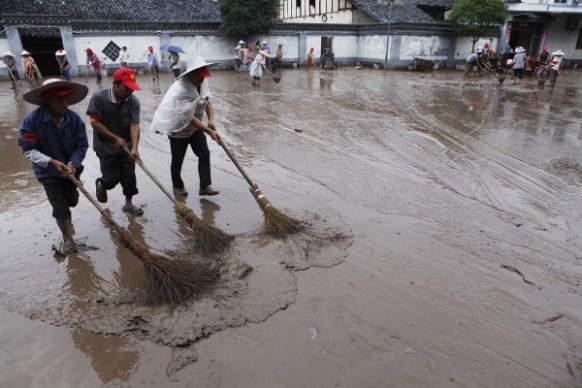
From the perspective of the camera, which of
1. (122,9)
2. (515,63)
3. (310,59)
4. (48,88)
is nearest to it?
(48,88)

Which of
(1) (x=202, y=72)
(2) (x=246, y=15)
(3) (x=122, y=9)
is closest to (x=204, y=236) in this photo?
(1) (x=202, y=72)

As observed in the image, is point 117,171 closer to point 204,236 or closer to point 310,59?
point 204,236

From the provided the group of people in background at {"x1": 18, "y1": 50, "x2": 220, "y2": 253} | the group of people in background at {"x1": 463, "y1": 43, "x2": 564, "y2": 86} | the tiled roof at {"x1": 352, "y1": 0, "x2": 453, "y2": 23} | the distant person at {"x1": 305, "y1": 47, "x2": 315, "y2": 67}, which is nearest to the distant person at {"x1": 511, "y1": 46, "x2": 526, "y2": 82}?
the group of people in background at {"x1": 463, "y1": 43, "x2": 564, "y2": 86}

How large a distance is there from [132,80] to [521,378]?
3.88 meters

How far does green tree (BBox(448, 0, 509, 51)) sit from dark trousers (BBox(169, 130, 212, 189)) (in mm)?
21050

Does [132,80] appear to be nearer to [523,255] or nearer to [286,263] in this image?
[286,263]

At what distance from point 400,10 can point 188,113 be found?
24.3 meters

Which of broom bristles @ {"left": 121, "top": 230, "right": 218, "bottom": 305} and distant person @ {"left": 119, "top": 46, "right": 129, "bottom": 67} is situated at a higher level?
distant person @ {"left": 119, "top": 46, "right": 129, "bottom": 67}

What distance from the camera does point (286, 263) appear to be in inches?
137

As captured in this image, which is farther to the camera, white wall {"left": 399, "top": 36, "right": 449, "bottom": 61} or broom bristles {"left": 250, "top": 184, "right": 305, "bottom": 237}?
white wall {"left": 399, "top": 36, "right": 449, "bottom": 61}

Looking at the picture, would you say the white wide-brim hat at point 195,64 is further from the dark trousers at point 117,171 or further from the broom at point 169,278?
the broom at point 169,278

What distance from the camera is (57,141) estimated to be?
3363 millimetres

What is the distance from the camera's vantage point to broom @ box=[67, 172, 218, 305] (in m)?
2.89

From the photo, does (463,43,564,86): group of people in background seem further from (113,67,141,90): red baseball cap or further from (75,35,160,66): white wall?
(113,67,141,90): red baseball cap
